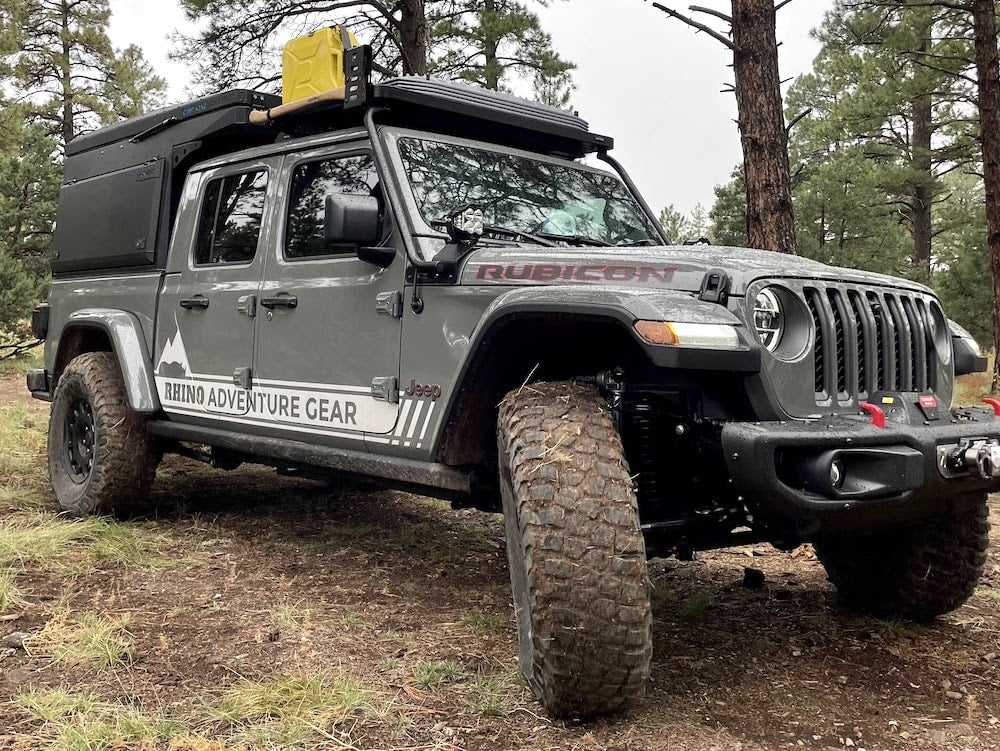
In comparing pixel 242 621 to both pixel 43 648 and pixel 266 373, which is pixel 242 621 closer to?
pixel 43 648

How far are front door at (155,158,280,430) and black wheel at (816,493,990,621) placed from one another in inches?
113

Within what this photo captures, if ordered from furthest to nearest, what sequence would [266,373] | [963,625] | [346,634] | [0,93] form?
[0,93], [266,373], [963,625], [346,634]

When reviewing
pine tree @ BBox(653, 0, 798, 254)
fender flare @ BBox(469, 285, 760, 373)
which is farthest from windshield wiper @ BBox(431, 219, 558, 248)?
pine tree @ BBox(653, 0, 798, 254)

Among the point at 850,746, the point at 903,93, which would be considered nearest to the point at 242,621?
the point at 850,746

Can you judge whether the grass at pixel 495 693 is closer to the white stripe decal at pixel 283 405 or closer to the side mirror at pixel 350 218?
the white stripe decal at pixel 283 405

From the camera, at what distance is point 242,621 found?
3.56m

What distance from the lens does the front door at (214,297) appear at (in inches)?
175

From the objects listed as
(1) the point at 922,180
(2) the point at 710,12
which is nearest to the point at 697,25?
(2) the point at 710,12

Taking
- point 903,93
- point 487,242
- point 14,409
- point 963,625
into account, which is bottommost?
point 963,625

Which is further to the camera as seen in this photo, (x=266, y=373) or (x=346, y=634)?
(x=266, y=373)

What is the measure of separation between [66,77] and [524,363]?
75.6 ft

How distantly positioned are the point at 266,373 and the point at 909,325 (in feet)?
9.24

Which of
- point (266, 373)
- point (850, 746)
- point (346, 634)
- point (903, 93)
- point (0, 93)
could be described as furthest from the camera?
point (0, 93)

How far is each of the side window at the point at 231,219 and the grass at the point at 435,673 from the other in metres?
2.37
